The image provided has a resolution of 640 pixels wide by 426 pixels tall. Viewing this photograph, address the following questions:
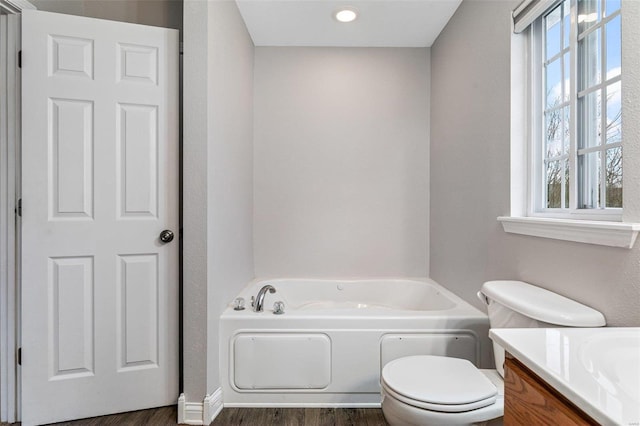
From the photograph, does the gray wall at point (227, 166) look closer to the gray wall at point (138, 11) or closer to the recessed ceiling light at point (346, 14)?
the gray wall at point (138, 11)

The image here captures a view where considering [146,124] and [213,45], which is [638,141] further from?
[146,124]

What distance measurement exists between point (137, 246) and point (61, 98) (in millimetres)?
813

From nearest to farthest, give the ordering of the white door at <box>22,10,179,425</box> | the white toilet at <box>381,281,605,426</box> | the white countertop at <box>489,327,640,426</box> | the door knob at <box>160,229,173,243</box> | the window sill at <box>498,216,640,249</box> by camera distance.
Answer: the white countertop at <box>489,327,640,426</box> < the window sill at <box>498,216,640,249</box> < the white toilet at <box>381,281,605,426</box> < the white door at <box>22,10,179,425</box> < the door knob at <box>160,229,173,243</box>

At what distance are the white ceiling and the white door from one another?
2.65ft

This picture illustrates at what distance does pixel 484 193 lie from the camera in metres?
1.90

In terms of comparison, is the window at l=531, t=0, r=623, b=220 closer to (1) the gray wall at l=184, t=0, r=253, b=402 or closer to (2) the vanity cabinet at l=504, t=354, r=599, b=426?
(2) the vanity cabinet at l=504, t=354, r=599, b=426

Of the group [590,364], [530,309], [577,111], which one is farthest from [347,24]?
[590,364]

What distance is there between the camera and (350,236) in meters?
2.82

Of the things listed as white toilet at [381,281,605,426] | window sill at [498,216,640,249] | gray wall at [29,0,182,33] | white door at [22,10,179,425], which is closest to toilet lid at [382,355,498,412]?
white toilet at [381,281,605,426]

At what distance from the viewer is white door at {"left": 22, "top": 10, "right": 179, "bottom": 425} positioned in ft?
5.45

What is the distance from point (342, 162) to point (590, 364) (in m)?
2.29

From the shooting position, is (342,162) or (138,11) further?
(342,162)

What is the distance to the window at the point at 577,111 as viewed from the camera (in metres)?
1.19

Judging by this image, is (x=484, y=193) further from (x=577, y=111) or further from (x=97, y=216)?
(x=97, y=216)
